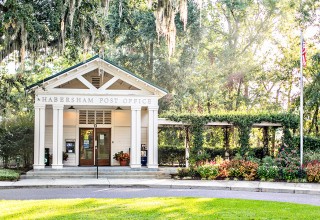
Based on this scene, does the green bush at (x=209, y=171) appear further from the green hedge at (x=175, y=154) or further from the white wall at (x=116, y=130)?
the green hedge at (x=175, y=154)

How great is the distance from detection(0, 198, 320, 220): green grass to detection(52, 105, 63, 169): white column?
473 inches

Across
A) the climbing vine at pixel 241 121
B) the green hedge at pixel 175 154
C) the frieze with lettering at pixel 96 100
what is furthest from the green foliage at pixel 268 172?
the green hedge at pixel 175 154

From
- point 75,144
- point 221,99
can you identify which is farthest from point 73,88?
point 221,99

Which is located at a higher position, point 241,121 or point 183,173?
point 241,121

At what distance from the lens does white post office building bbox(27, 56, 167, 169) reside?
25406mm

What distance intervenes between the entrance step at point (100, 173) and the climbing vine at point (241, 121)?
8.40 ft

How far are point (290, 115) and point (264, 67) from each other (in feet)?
57.6

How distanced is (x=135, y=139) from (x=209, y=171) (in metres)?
4.51

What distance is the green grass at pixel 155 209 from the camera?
10777mm

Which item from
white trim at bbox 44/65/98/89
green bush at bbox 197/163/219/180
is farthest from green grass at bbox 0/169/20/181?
green bush at bbox 197/163/219/180

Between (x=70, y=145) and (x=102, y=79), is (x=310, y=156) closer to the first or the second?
(x=102, y=79)

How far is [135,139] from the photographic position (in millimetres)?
25984

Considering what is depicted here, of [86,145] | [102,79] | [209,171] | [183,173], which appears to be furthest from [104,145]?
[209,171]

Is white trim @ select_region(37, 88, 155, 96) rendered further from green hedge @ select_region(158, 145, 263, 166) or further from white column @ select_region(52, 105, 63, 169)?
green hedge @ select_region(158, 145, 263, 166)
